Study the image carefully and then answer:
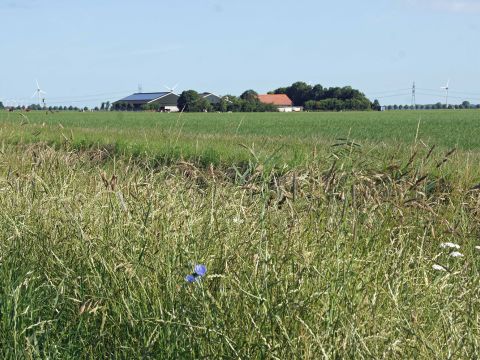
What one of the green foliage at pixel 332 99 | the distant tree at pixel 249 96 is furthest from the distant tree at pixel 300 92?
the distant tree at pixel 249 96

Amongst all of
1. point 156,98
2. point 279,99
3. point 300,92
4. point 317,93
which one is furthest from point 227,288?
point 279,99

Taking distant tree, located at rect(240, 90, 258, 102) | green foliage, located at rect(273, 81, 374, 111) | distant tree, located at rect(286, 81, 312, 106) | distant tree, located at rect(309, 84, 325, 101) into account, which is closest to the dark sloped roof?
distant tree, located at rect(240, 90, 258, 102)

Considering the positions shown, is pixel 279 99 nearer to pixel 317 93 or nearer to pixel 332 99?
pixel 317 93

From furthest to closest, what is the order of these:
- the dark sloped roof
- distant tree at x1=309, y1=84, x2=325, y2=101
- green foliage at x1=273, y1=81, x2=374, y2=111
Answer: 1. the dark sloped roof
2. distant tree at x1=309, y1=84, x2=325, y2=101
3. green foliage at x1=273, y1=81, x2=374, y2=111

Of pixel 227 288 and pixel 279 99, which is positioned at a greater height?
pixel 227 288

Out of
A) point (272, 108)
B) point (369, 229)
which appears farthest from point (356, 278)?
point (272, 108)

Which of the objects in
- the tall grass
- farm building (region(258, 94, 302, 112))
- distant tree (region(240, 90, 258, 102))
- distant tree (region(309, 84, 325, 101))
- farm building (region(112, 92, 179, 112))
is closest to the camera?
the tall grass

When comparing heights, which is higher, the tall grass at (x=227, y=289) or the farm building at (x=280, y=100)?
the tall grass at (x=227, y=289)

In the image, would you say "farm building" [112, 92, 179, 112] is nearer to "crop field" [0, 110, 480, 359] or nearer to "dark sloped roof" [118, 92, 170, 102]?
"dark sloped roof" [118, 92, 170, 102]

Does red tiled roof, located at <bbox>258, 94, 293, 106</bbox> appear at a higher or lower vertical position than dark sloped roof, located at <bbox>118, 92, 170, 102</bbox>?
lower

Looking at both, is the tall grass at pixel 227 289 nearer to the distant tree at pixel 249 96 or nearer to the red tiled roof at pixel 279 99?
the distant tree at pixel 249 96

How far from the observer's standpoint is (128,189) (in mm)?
4328

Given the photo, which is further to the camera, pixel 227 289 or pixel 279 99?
pixel 279 99

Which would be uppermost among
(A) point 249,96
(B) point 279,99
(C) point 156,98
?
(A) point 249,96
